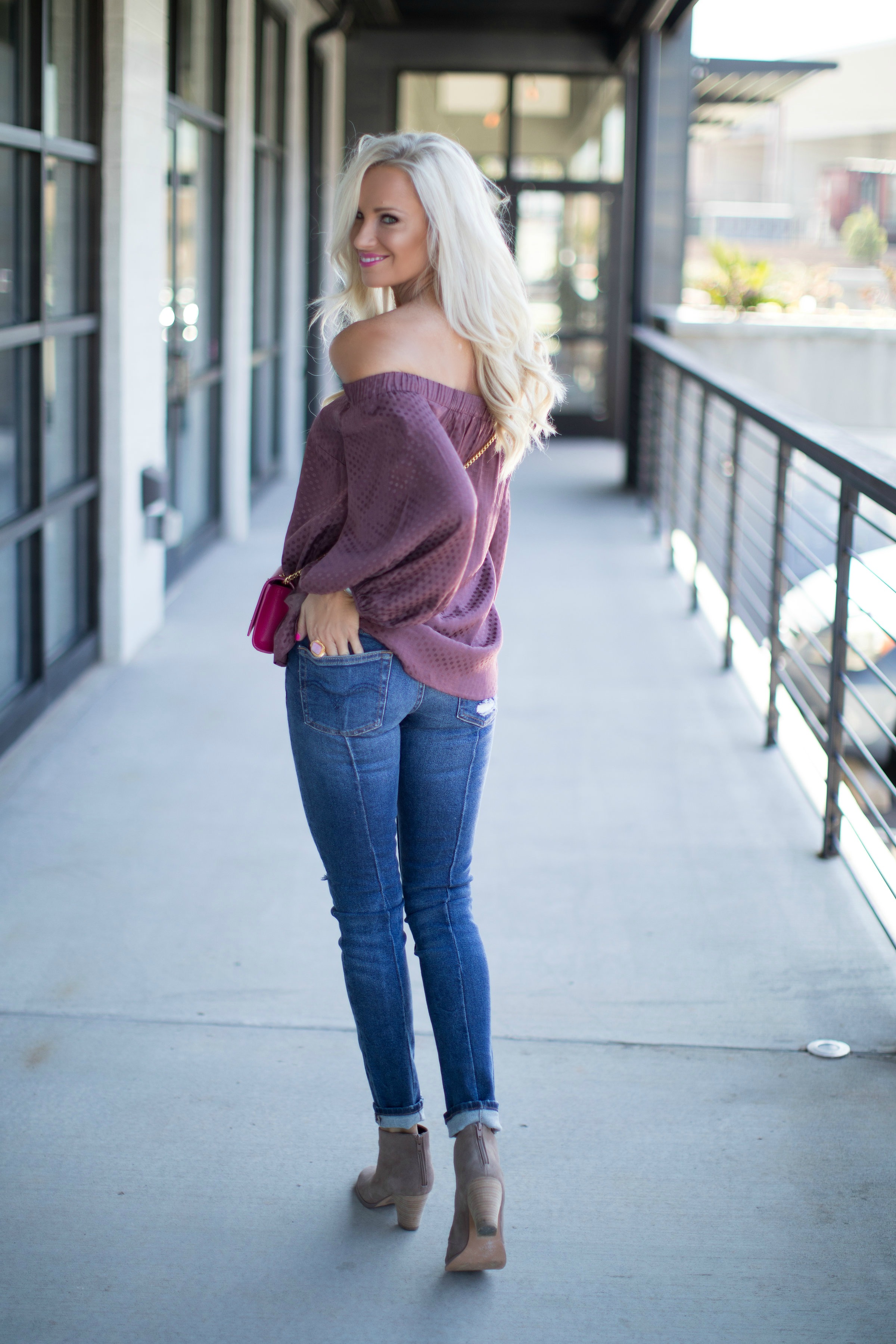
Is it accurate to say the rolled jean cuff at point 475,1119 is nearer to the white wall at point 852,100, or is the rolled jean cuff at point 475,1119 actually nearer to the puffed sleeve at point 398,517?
the puffed sleeve at point 398,517

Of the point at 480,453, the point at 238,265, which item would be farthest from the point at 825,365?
the point at 480,453

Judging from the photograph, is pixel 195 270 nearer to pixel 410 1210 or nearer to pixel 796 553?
pixel 796 553

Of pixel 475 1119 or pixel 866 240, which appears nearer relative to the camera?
pixel 475 1119

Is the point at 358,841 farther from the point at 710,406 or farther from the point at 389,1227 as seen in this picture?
the point at 710,406

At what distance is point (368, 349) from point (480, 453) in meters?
0.19

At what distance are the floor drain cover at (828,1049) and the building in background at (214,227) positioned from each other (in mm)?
1410

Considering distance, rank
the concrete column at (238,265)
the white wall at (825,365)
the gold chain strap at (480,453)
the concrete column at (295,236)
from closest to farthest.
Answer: the gold chain strap at (480,453)
the concrete column at (238,265)
the concrete column at (295,236)
the white wall at (825,365)

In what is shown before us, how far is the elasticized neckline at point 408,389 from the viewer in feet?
4.84

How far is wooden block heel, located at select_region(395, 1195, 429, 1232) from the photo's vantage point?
1.75 meters

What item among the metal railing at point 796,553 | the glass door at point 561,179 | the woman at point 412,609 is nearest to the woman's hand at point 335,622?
the woman at point 412,609

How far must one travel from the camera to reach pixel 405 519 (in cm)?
149

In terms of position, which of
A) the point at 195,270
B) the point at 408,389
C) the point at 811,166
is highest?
the point at 811,166

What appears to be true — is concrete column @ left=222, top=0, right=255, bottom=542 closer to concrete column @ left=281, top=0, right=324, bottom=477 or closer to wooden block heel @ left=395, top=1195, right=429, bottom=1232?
concrete column @ left=281, top=0, right=324, bottom=477

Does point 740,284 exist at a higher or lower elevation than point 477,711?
higher
